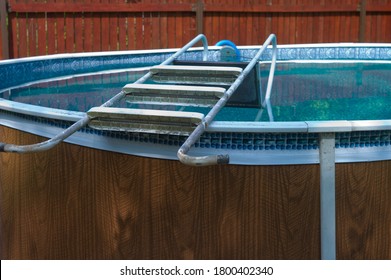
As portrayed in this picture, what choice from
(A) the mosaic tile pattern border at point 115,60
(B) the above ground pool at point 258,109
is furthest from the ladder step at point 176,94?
(A) the mosaic tile pattern border at point 115,60

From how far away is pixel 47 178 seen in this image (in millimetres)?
2951

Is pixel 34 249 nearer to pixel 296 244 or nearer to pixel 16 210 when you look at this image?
pixel 16 210

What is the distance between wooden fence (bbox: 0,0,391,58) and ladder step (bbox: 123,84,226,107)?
18.3 feet

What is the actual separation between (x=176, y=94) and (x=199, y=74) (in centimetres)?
43

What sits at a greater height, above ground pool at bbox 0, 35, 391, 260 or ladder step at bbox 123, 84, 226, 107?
ladder step at bbox 123, 84, 226, 107

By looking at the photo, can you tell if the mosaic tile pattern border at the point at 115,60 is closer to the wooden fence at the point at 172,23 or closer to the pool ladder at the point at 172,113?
the pool ladder at the point at 172,113

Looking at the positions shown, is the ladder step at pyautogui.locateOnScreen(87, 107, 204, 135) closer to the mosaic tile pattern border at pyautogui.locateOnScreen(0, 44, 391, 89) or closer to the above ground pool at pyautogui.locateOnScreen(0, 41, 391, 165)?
the above ground pool at pyautogui.locateOnScreen(0, 41, 391, 165)

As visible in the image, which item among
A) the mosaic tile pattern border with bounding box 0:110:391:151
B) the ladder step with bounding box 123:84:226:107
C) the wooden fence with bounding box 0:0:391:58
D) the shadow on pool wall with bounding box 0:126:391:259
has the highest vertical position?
the wooden fence with bounding box 0:0:391:58

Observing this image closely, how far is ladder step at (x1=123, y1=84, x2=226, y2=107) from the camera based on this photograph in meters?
2.78

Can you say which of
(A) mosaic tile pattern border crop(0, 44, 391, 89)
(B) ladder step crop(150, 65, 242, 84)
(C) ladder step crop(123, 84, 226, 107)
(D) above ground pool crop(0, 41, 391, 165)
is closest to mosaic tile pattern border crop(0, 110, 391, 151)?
(D) above ground pool crop(0, 41, 391, 165)

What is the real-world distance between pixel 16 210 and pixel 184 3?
19.5 ft

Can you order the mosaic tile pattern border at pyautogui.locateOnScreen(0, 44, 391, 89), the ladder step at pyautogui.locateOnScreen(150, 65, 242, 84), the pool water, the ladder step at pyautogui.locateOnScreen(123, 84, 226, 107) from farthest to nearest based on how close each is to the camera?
the mosaic tile pattern border at pyautogui.locateOnScreen(0, 44, 391, 89) → the pool water → the ladder step at pyautogui.locateOnScreen(150, 65, 242, 84) → the ladder step at pyautogui.locateOnScreen(123, 84, 226, 107)


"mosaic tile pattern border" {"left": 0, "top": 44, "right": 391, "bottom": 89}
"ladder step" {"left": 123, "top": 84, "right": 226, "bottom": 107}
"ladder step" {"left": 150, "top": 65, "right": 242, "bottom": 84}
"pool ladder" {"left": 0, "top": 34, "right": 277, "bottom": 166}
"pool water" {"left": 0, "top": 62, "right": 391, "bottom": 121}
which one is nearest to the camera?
"pool ladder" {"left": 0, "top": 34, "right": 277, "bottom": 166}

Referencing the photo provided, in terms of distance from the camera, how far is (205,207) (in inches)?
103
